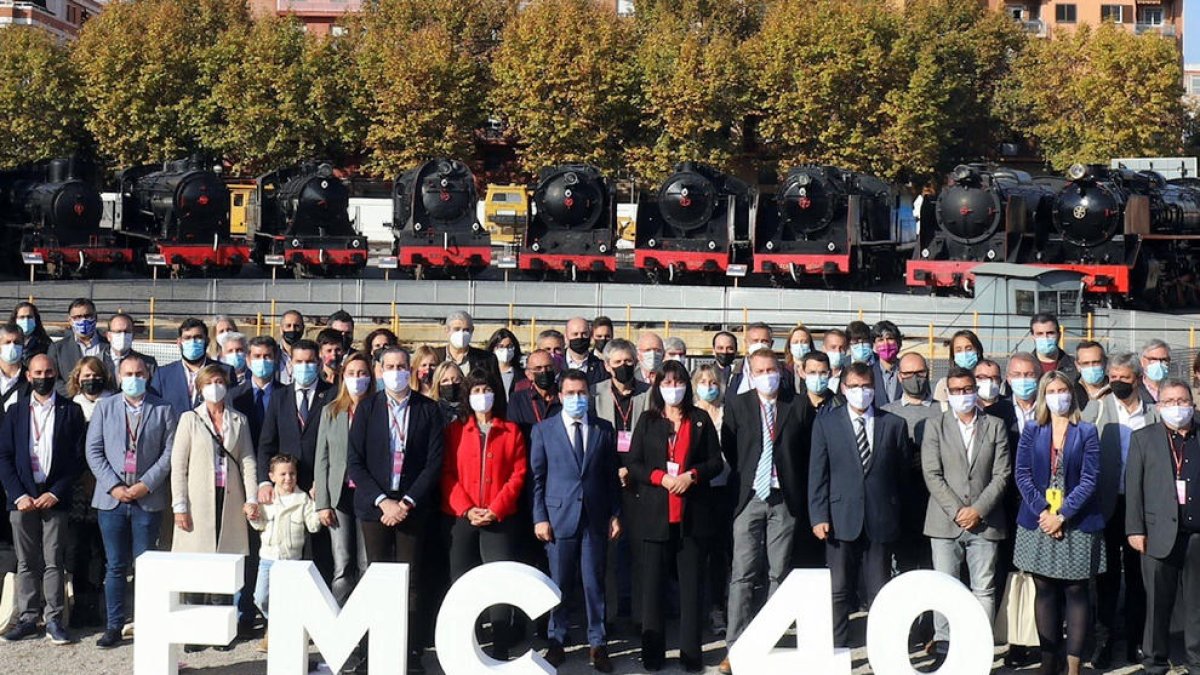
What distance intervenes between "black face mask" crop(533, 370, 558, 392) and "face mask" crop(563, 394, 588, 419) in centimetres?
85

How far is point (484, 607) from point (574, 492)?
1.32m

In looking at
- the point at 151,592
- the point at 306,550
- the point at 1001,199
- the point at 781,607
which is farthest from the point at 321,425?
the point at 1001,199

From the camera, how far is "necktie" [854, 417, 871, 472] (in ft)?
32.2

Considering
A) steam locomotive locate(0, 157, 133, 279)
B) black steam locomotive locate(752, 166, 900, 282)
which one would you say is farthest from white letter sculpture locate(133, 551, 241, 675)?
steam locomotive locate(0, 157, 133, 279)

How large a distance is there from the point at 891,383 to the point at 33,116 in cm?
4866

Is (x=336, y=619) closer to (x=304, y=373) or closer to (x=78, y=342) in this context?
(x=304, y=373)

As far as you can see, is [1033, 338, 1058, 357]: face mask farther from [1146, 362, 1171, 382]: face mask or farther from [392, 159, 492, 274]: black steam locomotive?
[392, 159, 492, 274]: black steam locomotive

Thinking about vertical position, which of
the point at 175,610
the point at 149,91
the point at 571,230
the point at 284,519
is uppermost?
the point at 149,91

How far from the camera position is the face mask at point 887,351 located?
12.3 metres

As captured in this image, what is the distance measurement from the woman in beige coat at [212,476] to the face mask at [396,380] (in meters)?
1.27

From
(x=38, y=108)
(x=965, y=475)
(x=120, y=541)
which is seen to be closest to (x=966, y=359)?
(x=965, y=475)

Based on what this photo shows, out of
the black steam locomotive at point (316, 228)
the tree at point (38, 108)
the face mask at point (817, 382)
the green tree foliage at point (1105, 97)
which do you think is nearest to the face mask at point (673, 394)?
the face mask at point (817, 382)

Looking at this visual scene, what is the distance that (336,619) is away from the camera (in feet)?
28.6

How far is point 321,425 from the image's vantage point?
33.4 ft
